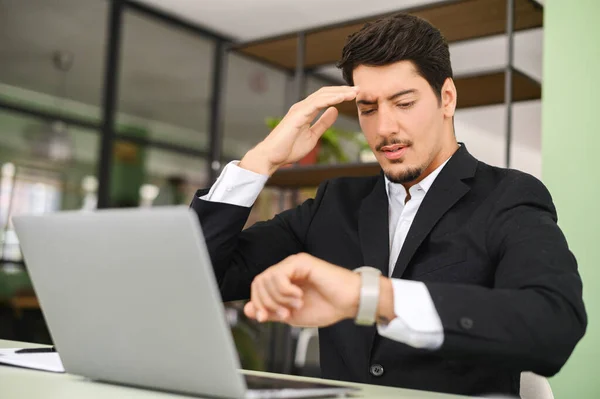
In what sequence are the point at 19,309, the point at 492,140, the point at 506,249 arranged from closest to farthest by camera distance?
the point at 506,249, the point at 19,309, the point at 492,140

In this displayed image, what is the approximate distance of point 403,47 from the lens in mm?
1493

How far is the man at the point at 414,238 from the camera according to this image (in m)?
1.00

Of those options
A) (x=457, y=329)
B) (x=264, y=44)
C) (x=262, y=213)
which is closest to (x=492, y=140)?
A: (x=262, y=213)

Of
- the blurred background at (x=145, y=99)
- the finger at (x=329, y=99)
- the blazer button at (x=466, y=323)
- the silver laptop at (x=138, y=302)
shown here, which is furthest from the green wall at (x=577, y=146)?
the silver laptop at (x=138, y=302)

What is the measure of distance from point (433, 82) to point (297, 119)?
308 mm

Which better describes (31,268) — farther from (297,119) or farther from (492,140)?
(492,140)

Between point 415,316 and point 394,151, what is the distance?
1.92 ft

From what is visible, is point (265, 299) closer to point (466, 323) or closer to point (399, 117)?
point (466, 323)

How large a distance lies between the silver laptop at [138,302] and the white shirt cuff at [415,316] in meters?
0.12

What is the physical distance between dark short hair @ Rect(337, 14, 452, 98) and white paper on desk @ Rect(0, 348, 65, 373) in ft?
2.82

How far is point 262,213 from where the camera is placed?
5.44 m

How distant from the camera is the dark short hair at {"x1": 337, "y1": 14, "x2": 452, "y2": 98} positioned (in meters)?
1.50

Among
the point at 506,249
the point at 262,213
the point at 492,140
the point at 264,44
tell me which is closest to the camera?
the point at 506,249

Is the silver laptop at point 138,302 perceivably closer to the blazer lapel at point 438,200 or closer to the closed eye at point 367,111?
the blazer lapel at point 438,200
